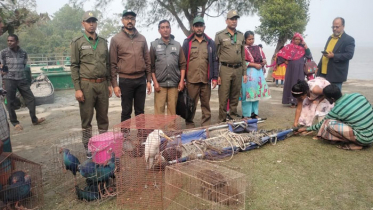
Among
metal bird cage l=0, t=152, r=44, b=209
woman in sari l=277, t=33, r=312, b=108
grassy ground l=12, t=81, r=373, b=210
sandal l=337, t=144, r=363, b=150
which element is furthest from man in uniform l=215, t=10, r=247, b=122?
metal bird cage l=0, t=152, r=44, b=209

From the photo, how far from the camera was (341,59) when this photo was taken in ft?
18.6

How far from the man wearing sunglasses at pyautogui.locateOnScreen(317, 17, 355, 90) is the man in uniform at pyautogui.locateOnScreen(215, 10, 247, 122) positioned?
175cm

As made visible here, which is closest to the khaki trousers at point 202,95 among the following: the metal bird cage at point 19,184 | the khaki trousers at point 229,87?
the khaki trousers at point 229,87

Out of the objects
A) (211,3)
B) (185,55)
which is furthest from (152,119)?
(211,3)

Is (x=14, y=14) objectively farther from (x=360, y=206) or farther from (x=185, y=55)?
(x=360, y=206)

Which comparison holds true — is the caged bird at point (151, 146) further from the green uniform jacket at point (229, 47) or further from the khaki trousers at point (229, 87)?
the green uniform jacket at point (229, 47)

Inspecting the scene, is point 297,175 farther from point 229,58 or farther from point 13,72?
point 13,72

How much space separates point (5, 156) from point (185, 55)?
338cm

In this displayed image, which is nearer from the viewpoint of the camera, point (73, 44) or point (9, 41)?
point (73, 44)

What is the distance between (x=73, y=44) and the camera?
4109 millimetres

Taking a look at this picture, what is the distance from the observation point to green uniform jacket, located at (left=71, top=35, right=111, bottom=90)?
4160 millimetres

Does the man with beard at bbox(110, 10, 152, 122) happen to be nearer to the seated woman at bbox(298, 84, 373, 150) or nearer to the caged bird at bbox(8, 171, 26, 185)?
the caged bird at bbox(8, 171, 26, 185)

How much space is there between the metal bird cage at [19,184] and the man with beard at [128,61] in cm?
182

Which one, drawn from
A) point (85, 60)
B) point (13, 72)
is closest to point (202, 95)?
point (85, 60)
